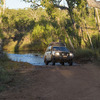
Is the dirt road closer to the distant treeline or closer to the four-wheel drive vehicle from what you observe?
the four-wheel drive vehicle

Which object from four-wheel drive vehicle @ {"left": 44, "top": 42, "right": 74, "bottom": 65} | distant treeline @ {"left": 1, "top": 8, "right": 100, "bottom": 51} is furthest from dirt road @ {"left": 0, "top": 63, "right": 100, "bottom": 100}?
distant treeline @ {"left": 1, "top": 8, "right": 100, "bottom": 51}

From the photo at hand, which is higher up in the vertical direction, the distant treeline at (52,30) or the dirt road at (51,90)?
the distant treeline at (52,30)

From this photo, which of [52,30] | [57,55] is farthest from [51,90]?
[52,30]

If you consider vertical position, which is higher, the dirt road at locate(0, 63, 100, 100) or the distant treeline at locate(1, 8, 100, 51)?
the distant treeline at locate(1, 8, 100, 51)

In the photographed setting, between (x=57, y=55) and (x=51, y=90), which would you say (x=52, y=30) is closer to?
(x=57, y=55)

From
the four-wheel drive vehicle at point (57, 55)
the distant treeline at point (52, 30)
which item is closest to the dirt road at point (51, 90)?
the four-wheel drive vehicle at point (57, 55)

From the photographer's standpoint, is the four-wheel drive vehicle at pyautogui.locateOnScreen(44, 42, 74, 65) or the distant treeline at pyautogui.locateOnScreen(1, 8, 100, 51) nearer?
the four-wheel drive vehicle at pyautogui.locateOnScreen(44, 42, 74, 65)

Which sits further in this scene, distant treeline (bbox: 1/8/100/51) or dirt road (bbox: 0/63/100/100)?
distant treeline (bbox: 1/8/100/51)

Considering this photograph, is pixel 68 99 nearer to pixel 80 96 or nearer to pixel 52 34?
pixel 80 96

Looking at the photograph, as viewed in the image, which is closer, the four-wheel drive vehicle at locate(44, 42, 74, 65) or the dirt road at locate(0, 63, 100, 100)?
the dirt road at locate(0, 63, 100, 100)

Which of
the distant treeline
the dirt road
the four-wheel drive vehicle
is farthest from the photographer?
the distant treeline

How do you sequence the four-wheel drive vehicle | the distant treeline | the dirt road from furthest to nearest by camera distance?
the distant treeline < the four-wheel drive vehicle < the dirt road

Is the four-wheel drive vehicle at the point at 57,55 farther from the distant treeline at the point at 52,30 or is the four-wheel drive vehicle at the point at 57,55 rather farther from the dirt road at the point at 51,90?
the dirt road at the point at 51,90

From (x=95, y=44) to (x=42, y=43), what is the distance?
23.2 m
